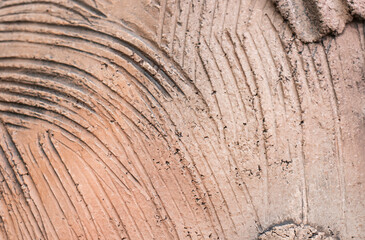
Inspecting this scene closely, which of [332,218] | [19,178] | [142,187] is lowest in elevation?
[332,218]

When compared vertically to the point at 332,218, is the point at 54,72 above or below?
above

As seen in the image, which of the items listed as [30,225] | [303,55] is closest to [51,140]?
[30,225]

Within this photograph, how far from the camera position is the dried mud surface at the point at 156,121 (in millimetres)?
1500

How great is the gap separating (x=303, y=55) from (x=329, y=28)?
0.13 m

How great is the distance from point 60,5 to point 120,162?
1.93 ft

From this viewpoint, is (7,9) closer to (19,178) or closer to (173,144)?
(19,178)

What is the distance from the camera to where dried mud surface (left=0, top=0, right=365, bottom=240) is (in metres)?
1.50

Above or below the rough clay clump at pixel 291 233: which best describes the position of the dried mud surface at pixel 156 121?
above

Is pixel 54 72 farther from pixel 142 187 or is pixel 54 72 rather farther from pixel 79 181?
pixel 142 187

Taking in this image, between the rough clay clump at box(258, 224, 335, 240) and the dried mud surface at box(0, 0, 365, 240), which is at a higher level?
the dried mud surface at box(0, 0, 365, 240)

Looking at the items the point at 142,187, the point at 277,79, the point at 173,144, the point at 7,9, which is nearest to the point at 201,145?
the point at 173,144

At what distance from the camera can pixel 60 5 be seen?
1.50 m

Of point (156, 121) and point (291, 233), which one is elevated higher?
point (156, 121)

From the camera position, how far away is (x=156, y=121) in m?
1.51
